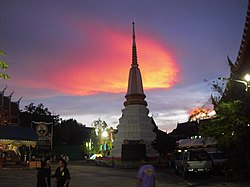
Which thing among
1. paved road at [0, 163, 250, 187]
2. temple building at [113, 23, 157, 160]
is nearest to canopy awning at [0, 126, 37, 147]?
paved road at [0, 163, 250, 187]

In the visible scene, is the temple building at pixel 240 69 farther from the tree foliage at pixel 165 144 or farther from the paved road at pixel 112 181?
the tree foliage at pixel 165 144

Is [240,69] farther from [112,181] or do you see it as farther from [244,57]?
[112,181]

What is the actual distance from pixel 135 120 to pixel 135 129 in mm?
1709

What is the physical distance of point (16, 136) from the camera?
35.3 metres

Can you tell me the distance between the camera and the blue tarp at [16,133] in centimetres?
3447

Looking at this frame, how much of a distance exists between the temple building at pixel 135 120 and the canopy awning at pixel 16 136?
16.1 meters

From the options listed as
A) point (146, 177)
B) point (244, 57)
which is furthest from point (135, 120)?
point (146, 177)

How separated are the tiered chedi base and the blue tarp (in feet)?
58.3

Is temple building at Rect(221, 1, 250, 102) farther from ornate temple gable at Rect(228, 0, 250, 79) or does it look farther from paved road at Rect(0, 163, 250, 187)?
paved road at Rect(0, 163, 250, 187)

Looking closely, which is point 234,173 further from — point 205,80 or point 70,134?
point 70,134

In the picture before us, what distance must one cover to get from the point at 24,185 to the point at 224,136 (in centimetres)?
1195

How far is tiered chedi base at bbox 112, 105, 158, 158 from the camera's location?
5188 cm

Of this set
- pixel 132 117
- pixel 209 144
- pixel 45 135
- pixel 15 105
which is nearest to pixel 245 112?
pixel 209 144

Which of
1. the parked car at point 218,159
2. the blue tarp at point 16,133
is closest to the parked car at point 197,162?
the parked car at point 218,159
